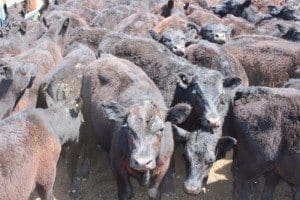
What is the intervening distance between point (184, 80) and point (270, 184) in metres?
2.09

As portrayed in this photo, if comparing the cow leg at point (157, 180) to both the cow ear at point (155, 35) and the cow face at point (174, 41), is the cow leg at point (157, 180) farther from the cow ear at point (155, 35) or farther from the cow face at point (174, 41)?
the cow ear at point (155, 35)

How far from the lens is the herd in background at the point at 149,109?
5.72 m

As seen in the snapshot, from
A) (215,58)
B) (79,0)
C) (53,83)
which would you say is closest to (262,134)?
(215,58)

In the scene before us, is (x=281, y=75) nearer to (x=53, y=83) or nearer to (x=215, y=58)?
(x=215, y=58)

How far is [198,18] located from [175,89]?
588 cm

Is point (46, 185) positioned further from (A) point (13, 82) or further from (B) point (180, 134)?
(A) point (13, 82)

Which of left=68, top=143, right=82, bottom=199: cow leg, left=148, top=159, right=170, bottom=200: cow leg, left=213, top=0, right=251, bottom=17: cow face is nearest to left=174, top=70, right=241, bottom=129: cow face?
left=148, top=159, right=170, bottom=200: cow leg

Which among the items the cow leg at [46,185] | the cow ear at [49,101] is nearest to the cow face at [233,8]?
the cow ear at [49,101]

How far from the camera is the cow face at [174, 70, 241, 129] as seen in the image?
673 centimetres

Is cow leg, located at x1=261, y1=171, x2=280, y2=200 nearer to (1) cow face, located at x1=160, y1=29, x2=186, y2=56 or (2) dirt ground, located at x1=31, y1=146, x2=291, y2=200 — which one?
(2) dirt ground, located at x1=31, y1=146, x2=291, y2=200

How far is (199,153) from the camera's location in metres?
6.15

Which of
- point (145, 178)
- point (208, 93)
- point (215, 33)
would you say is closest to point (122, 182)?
point (145, 178)

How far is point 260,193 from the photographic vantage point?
7.18 meters

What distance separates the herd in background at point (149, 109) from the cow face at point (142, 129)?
0.01 m
